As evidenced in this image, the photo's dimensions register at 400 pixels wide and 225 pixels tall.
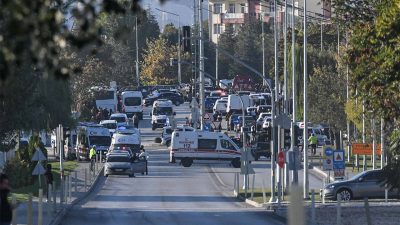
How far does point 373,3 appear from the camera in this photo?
2602cm

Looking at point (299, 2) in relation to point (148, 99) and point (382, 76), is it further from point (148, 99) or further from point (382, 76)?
point (382, 76)

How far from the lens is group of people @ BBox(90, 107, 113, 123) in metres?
99.5

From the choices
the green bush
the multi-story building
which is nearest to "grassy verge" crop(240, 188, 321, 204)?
the green bush

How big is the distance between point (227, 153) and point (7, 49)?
62.4m

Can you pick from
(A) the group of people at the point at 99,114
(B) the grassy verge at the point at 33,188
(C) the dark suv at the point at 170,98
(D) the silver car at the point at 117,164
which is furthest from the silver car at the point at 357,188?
(C) the dark suv at the point at 170,98

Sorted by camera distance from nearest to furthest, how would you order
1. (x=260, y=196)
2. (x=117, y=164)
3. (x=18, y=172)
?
1. (x=260, y=196)
2. (x=18, y=172)
3. (x=117, y=164)

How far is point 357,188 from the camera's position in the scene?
44.6 metres

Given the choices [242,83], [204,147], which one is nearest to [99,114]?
[242,83]

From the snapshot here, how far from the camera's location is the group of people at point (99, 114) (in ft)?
326

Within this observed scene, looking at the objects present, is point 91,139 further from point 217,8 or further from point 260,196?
point 217,8

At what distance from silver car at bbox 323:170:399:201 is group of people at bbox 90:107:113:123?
55.1 meters

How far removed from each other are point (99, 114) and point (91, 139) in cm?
2473

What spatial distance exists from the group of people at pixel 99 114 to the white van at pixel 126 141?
24.8 metres

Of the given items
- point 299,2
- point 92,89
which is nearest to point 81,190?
point 92,89
